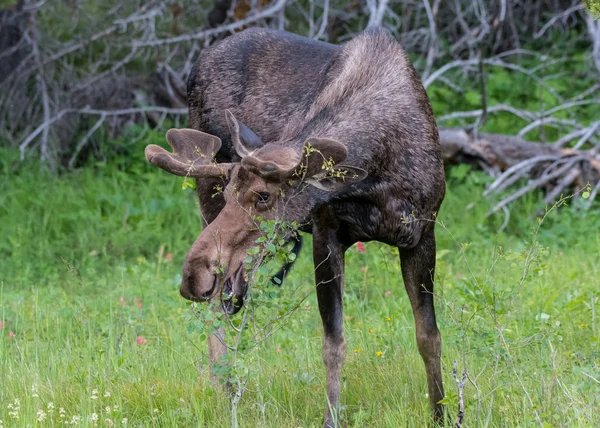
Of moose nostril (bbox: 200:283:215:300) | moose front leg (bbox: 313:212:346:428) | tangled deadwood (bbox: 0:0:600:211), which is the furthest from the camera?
tangled deadwood (bbox: 0:0:600:211)

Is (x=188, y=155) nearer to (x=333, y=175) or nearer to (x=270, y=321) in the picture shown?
(x=333, y=175)

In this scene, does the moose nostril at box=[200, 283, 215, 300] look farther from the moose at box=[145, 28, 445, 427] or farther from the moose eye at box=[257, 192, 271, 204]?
the moose eye at box=[257, 192, 271, 204]

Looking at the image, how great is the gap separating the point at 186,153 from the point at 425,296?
151 centimetres

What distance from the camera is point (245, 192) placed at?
4.53m

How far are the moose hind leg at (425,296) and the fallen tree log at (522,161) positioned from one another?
13.2 ft

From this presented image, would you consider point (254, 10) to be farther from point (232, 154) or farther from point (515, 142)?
point (232, 154)

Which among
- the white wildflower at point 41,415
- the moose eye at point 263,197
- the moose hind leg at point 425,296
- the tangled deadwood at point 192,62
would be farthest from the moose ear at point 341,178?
the tangled deadwood at point 192,62

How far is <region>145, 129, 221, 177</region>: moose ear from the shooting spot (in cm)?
467

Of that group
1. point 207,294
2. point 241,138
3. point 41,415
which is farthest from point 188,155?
A: point 41,415

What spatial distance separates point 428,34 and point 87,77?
407 cm

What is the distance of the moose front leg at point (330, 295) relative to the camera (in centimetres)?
520

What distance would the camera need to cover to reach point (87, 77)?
11.6m

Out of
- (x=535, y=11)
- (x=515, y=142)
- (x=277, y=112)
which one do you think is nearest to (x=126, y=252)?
(x=277, y=112)

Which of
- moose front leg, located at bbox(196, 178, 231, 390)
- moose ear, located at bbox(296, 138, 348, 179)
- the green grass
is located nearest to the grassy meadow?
the green grass
